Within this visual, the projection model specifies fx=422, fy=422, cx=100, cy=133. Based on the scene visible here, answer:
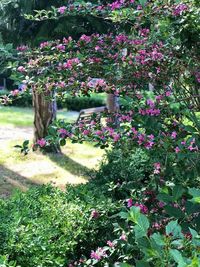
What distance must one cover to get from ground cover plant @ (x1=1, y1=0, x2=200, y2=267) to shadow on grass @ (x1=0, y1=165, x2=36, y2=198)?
2.73 m

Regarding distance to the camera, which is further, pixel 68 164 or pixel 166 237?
pixel 68 164

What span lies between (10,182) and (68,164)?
130cm

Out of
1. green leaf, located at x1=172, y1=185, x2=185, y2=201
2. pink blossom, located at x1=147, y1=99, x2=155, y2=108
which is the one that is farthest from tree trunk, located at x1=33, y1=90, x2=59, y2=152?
green leaf, located at x1=172, y1=185, x2=185, y2=201

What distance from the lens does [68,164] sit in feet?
24.8

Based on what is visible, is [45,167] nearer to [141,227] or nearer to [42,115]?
[42,115]

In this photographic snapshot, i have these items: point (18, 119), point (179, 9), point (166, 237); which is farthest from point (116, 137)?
point (18, 119)

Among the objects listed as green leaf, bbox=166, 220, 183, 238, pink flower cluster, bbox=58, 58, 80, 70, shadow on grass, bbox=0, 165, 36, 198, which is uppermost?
pink flower cluster, bbox=58, 58, 80, 70

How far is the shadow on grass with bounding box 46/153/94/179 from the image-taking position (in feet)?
23.3

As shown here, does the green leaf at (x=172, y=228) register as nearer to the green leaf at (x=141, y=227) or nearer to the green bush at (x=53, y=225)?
the green leaf at (x=141, y=227)

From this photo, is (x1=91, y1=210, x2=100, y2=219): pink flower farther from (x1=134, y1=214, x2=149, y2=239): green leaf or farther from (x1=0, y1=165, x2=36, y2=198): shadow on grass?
(x1=0, y1=165, x2=36, y2=198): shadow on grass

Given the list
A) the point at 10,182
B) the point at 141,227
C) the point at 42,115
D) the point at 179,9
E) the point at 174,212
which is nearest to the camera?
the point at 141,227

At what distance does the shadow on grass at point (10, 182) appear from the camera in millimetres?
6203

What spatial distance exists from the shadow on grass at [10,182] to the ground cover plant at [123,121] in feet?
8.94

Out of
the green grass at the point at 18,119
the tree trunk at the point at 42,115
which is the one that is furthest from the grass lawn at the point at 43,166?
the green grass at the point at 18,119
